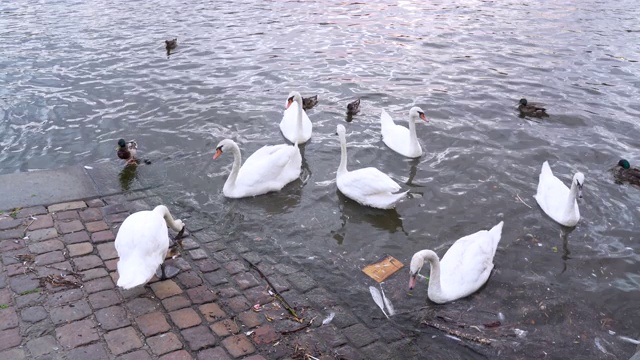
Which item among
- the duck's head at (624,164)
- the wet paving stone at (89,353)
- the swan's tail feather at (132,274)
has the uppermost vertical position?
the swan's tail feather at (132,274)

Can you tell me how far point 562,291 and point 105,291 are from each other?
542 cm

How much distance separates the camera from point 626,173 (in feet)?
30.8

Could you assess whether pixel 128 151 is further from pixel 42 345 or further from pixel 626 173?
pixel 626 173

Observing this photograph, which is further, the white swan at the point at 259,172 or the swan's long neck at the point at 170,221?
the white swan at the point at 259,172

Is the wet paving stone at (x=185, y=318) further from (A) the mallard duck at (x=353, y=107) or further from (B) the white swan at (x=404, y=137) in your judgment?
(A) the mallard duck at (x=353, y=107)

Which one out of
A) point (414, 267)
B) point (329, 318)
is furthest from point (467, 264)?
point (329, 318)

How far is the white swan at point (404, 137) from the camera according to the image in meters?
10.2

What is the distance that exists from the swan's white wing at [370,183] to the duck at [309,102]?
4.08 meters

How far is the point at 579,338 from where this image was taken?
→ 19.9 feet

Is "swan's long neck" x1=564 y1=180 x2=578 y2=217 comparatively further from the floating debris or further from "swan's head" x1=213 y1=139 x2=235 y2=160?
"swan's head" x1=213 y1=139 x2=235 y2=160

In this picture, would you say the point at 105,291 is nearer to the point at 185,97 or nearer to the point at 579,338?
the point at 579,338

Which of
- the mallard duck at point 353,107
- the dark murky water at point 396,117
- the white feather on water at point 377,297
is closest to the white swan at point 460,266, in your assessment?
the dark murky water at point 396,117

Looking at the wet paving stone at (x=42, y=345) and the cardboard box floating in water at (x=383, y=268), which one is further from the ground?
the wet paving stone at (x=42, y=345)

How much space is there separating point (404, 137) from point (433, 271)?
4.38 metres
